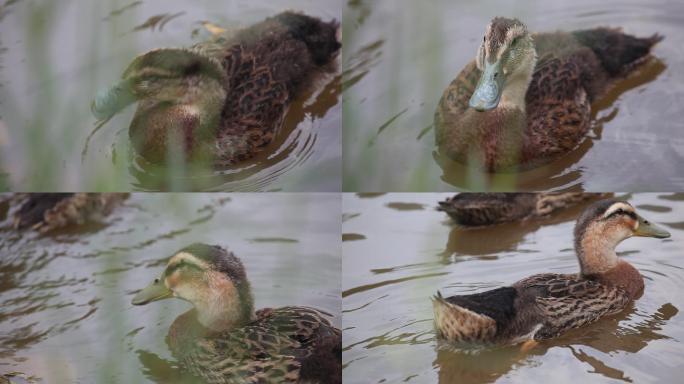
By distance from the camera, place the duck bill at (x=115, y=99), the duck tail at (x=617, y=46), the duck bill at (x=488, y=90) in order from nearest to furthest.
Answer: the duck bill at (x=488, y=90) → the duck bill at (x=115, y=99) → the duck tail at (x=617, y=46)

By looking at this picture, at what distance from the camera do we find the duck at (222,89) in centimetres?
257

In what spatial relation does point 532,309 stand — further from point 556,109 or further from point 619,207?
point 556,109

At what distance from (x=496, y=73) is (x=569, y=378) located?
2.69 feet

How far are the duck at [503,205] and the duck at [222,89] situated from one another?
0.52 meters

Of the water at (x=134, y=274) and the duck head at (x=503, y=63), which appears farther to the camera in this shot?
the water at (x=134, y=274)

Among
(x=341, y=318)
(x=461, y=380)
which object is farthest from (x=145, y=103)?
(x=461, y=380)

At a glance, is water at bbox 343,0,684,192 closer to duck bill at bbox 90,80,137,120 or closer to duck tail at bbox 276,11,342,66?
duck tail at bbox 276,11,342,66

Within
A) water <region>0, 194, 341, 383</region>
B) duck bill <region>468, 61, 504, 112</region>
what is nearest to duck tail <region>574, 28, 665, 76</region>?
duck bill <region>468, 61, 504, 112</region>

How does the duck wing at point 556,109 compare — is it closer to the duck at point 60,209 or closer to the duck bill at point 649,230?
the duck bill at point 649,230

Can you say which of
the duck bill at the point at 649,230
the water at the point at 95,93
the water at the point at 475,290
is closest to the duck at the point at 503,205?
the water at the point at 475,290

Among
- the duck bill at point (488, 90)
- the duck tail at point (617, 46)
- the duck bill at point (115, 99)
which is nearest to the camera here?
the duck bill at point (488, 90)

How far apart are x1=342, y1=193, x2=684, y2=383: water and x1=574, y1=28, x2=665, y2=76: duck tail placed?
1.25 feet

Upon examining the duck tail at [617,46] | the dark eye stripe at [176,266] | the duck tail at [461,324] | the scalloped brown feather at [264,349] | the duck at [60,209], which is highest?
the duck tail at [617,46]

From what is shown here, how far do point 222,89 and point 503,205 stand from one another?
837mm
